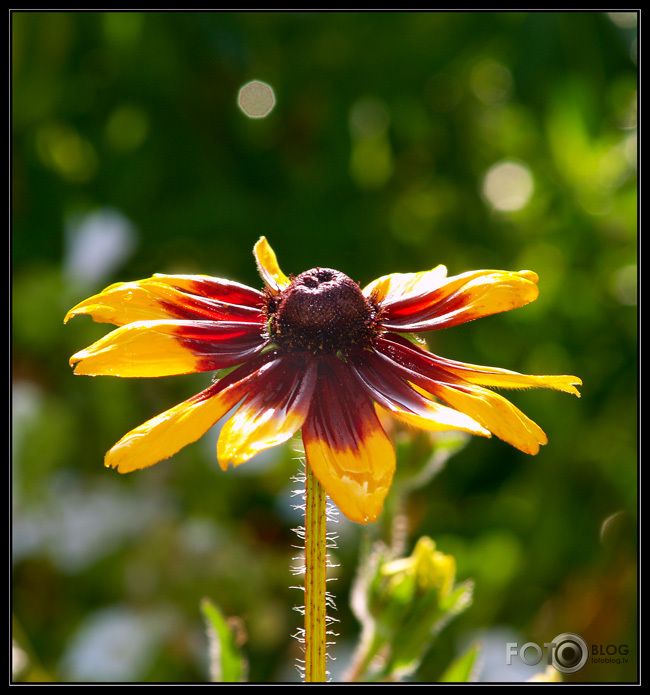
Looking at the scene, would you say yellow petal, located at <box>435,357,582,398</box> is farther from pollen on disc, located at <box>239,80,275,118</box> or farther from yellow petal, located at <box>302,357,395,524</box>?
pollen on disc, located at <box>239,80,275,118</box>

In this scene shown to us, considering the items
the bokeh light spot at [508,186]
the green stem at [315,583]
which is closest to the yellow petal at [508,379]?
the green stem at [315,583]

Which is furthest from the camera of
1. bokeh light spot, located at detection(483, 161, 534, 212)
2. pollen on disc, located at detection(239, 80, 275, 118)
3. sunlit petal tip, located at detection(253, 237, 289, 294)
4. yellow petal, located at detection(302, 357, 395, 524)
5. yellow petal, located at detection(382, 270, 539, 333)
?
bokeh light spot, located at detection(483, 161, 534, 212)

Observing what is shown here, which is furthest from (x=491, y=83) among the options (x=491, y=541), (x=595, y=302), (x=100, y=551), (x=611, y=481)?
(x=100, y=551)

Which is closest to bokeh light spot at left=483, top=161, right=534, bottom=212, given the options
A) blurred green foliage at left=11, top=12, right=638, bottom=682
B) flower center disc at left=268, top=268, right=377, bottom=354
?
blurred green foliage at left=11, top=12, right=638, bottom=682

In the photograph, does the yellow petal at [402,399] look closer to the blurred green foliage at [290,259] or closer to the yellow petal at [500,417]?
the yellow petal at [500,417]

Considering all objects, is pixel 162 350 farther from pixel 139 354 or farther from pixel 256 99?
pixel 256 99

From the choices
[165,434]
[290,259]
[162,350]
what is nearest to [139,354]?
[162,350]

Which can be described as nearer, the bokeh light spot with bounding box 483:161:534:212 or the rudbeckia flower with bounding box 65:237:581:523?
the rudbeckia flower with bounding box 65:237:581:523
